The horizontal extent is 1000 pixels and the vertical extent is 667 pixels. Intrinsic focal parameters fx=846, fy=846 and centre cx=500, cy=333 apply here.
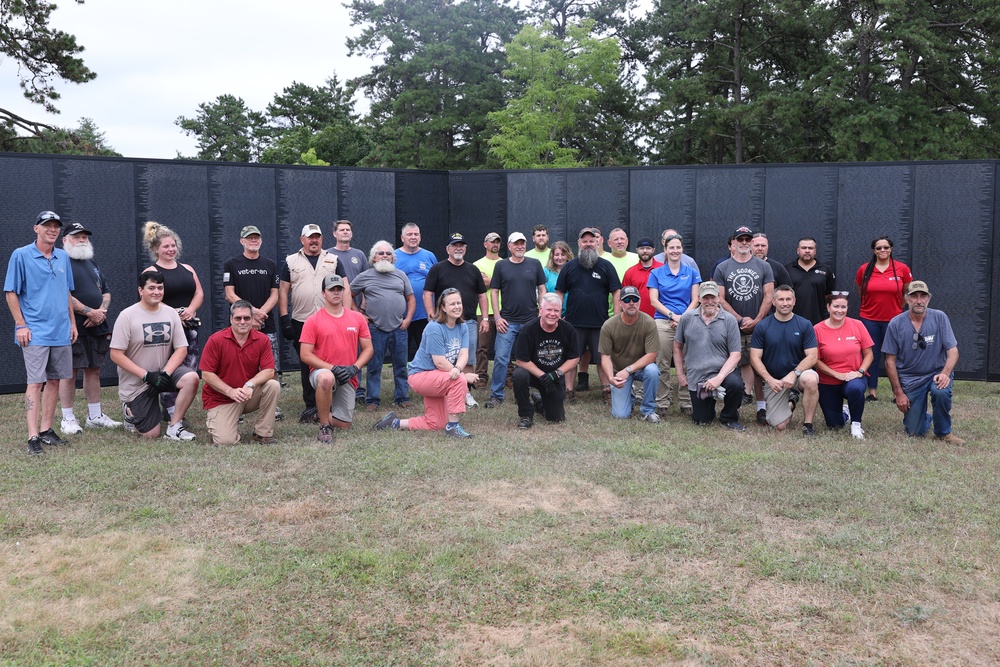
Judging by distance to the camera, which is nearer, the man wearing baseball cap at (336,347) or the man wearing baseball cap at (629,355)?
the man wearing baseball cap at (336,347)

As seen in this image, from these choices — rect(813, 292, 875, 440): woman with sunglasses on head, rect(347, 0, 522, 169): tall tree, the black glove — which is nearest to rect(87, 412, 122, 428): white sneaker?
the black glove

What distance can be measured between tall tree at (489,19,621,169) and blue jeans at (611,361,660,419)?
17.0 meters

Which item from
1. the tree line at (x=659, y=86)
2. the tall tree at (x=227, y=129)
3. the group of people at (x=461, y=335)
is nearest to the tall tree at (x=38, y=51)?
the tree line at (x=659, y=86)

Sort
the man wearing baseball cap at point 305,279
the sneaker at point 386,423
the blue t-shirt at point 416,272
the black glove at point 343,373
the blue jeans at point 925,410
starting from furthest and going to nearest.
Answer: the blue t-shirt at point 416,272 < the man wearing baseball cap at point 305,279 < the sneaker at point 386,423 < the black glove at point 343,373 < the blue jeans at point 925,410

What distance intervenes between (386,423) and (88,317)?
2402 millimetres

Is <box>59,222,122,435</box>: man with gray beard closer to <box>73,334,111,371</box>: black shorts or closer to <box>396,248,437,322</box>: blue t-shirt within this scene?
<box>73,334,111,371</box>: black shorts

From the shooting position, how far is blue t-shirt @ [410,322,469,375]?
6387mm

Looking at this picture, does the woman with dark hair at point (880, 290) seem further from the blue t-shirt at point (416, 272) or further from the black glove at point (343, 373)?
the black glove at point (343, 373)

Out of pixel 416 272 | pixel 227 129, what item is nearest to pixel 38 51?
pixel 416 272

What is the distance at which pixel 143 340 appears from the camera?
6066 mm

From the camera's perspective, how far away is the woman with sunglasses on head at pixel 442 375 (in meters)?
6.24

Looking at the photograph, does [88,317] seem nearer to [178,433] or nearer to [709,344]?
[178,433]

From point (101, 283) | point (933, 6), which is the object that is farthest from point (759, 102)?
point (101, 283)

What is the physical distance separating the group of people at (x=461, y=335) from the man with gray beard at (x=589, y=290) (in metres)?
0.01
